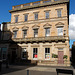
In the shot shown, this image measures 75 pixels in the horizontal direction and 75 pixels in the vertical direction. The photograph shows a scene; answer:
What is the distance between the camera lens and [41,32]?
2233cm

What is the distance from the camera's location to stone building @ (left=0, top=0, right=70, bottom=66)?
66.3 feet

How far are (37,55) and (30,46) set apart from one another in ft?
8.53

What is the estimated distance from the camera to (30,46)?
2248cm

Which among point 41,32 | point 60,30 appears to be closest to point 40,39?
point 41,32

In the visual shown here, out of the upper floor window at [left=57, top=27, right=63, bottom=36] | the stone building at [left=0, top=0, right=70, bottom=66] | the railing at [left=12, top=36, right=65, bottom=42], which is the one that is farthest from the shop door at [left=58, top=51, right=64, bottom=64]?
the upper floor window at [left=57, top=27, right=63, bottom=36]

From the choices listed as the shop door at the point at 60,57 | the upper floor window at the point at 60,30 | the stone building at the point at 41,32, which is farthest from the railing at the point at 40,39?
the shop door at the point at 60,57

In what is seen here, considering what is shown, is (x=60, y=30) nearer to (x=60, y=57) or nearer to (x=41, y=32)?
(x=41, y=32)

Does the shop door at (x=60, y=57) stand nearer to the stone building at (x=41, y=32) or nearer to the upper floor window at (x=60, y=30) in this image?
the stone building at (x=41, y=32)

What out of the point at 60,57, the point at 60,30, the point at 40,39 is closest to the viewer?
the point at 60,57

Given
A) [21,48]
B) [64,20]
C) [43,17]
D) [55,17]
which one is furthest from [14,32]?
[64,20]

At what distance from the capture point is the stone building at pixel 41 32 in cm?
2022

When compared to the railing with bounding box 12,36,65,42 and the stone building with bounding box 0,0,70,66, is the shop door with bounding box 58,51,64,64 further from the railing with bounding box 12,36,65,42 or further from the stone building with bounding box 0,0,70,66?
the railing with bounding box 12,36,65,42

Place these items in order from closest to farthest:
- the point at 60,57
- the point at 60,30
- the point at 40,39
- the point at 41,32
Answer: the point at 60,57
the point at 60,30
the point at 40,39
the point at 41,32

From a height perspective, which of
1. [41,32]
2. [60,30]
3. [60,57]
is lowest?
[60,57]
